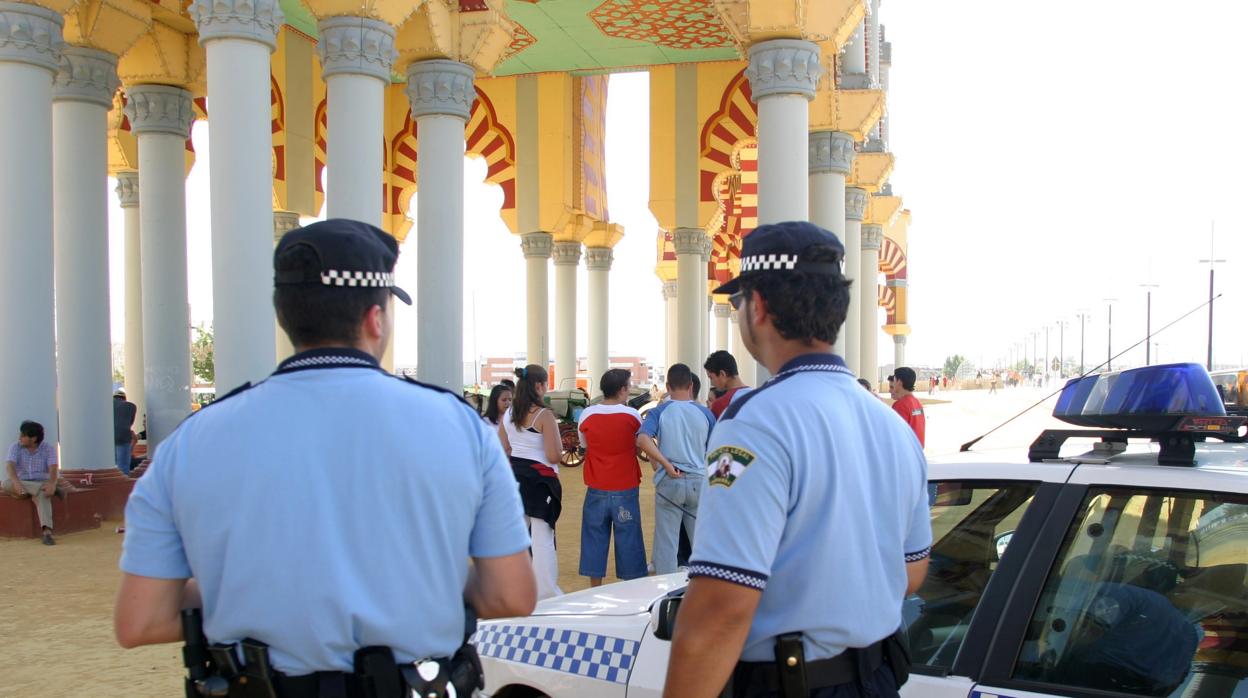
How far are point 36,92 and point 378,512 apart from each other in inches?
361

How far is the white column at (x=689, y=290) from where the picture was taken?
19625mm

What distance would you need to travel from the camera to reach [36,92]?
353 inches

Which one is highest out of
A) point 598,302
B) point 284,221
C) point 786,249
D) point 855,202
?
point 855,202

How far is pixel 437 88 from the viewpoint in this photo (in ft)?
36.3

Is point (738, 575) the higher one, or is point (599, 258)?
point (599, 258)

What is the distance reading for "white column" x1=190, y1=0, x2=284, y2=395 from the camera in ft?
26.3

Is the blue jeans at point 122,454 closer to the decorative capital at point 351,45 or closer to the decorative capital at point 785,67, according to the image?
the decorative capital at point 351,45

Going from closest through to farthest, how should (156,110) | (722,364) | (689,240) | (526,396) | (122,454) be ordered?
(526,396) → (722,364) → (122,454) → (156,110) → (689,240)

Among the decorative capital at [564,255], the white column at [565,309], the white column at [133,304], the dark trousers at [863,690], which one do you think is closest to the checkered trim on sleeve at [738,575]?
the dark trousers at [863,690]

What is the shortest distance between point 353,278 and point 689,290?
19107 mm

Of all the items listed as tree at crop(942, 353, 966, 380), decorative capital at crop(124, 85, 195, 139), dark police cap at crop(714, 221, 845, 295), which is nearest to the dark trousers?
dark police cap at crop(714, 221, 845, 295)

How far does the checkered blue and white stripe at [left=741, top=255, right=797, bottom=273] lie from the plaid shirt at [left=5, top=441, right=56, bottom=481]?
29.9 feet

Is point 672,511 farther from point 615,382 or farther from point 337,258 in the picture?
point 337,258

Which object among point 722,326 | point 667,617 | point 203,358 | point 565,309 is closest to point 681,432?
point 667,617
